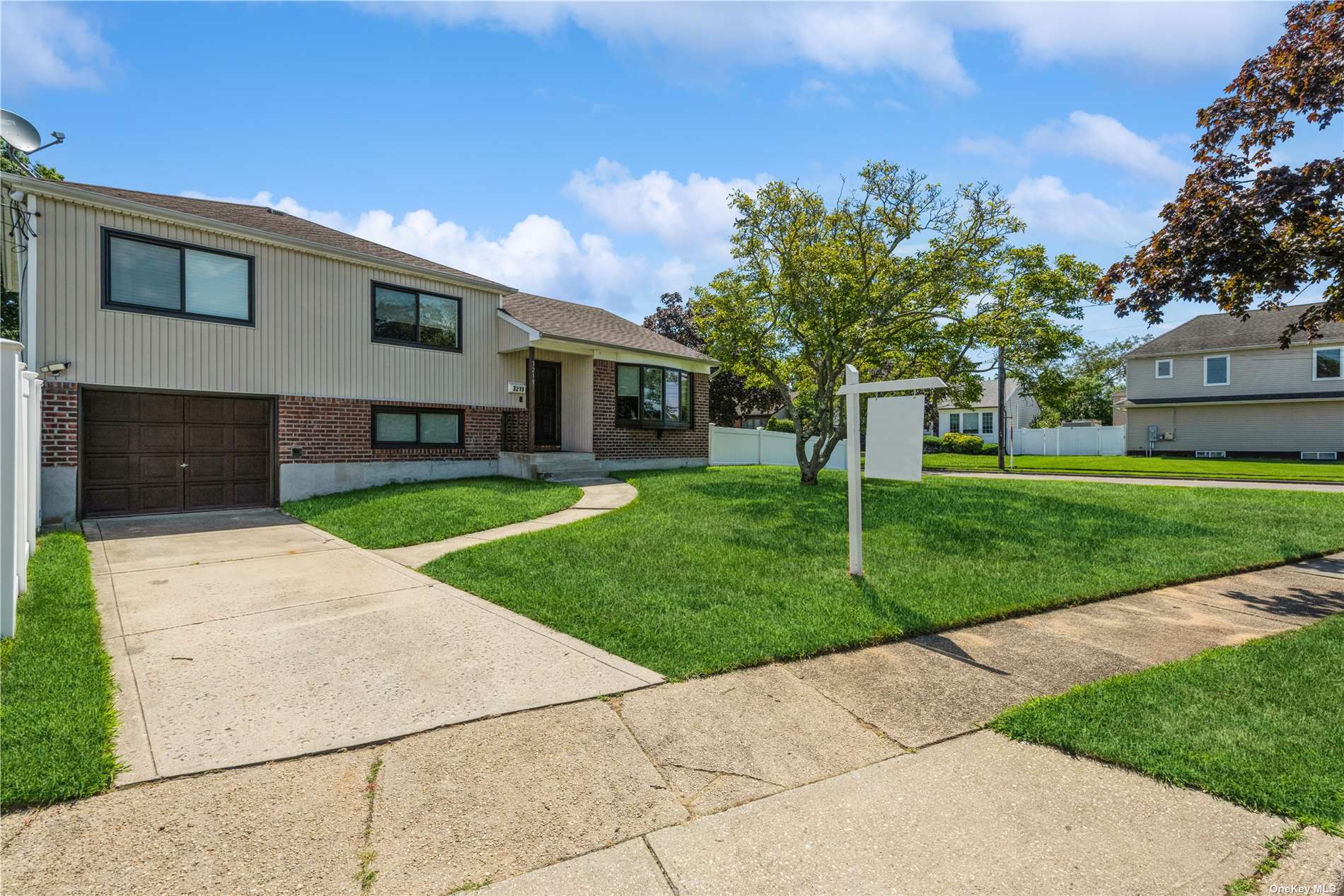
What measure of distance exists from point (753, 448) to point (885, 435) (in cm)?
1691

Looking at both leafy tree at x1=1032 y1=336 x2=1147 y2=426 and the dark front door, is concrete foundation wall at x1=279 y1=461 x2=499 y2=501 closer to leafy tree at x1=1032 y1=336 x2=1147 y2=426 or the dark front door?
the dark front door

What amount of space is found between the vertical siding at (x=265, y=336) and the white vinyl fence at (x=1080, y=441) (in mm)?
32365

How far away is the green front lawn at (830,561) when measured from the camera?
482cm

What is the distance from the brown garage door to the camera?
10328 mm

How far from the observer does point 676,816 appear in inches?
103

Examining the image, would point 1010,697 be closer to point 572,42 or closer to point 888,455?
point 888,455

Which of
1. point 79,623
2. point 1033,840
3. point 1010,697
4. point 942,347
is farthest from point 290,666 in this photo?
point 942,347

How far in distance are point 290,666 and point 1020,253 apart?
13.3 m

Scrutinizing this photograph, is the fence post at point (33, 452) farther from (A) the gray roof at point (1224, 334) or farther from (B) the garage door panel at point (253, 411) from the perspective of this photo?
(A) the gray roof at point (1224, 334)

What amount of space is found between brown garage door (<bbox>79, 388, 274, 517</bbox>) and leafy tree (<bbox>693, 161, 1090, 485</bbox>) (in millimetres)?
9023

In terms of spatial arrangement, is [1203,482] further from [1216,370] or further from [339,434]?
[339,434]

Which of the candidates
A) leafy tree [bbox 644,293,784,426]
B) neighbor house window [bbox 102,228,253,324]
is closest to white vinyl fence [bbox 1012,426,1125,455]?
leafy tree [bbox 644,293,784,426]

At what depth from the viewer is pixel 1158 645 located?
4.65m

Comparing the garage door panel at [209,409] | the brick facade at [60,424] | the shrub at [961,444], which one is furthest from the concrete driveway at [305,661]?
the shrub at [961,444]
